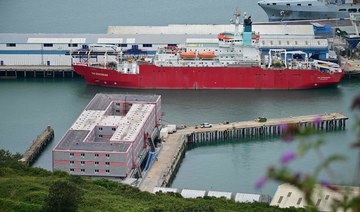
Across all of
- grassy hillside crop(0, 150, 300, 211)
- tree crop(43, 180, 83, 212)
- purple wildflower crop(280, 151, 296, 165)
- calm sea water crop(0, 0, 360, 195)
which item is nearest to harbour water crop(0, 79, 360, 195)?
calm sea water crop(0, 0, 360, 195)

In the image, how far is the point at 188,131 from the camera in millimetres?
19750

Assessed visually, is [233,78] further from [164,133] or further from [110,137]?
[110,137]

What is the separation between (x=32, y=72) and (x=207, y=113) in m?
7.59

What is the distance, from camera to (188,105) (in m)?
23.2

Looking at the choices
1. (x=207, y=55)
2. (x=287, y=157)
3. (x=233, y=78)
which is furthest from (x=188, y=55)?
(x=287, y=157)

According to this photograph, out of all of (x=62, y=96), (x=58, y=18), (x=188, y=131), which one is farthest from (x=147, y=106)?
(x=58, y=18)

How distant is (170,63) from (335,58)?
588 centimetres

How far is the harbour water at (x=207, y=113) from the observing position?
1698cm

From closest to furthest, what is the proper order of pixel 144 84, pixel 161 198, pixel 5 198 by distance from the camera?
pixel 5 198, pixel 161 198, pixel 144 84

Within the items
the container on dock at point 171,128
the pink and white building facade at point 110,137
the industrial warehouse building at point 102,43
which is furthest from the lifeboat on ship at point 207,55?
the container on dock at point 171,128

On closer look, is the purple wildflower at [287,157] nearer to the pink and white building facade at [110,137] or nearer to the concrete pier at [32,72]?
the pink and white building facade at [110,137]

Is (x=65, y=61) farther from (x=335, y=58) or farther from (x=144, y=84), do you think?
(x=335, y=58)

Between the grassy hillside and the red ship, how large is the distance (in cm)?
1035

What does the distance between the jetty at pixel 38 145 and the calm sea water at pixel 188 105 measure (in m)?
0.15
